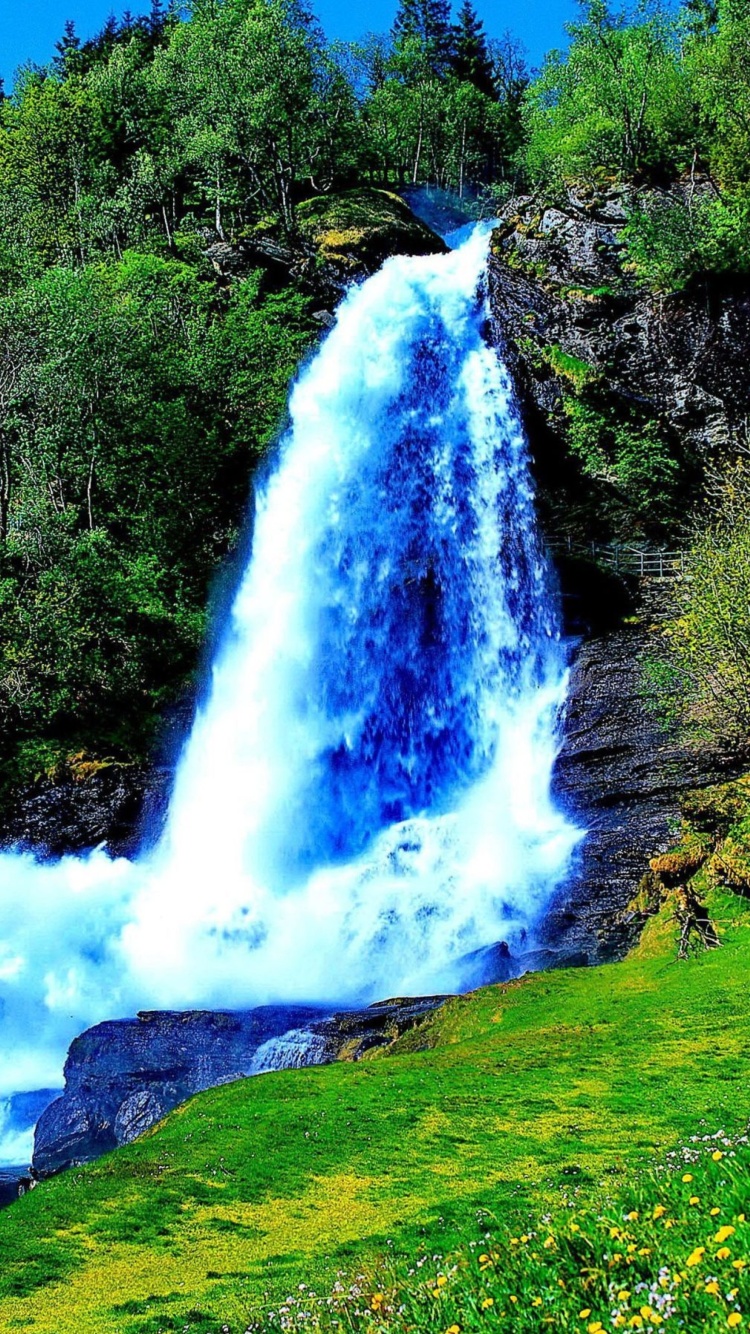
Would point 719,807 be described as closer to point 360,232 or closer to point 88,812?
point 88,812

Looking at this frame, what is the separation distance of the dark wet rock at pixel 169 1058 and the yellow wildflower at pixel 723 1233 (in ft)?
35.1

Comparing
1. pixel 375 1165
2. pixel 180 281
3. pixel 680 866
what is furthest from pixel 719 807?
pixel 180 281

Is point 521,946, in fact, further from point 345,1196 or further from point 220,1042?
point 345,1196

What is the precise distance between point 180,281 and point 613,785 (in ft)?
80.4

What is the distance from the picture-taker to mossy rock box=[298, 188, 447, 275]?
3509 cm

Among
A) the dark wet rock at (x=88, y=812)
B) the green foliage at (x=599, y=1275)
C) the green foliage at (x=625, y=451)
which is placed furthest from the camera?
the green foliage at (x=625, y=451)

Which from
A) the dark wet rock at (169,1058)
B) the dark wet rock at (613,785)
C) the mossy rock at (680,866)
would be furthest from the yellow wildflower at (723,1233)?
the dark wet rock at (613,785)

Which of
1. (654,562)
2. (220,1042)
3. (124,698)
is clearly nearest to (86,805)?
(124,698)

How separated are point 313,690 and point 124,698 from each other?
5.35m

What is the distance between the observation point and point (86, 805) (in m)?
24.8

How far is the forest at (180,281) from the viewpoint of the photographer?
26.0 metres

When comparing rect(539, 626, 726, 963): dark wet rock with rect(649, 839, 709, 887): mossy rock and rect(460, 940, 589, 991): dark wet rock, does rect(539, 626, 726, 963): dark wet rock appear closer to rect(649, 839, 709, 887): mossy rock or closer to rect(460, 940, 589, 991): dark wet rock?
rect(460, 940, 589, 991): dark wet rock

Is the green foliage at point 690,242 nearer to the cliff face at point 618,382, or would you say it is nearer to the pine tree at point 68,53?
the cliff face at point 618,382

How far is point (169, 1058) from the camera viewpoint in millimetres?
14734
